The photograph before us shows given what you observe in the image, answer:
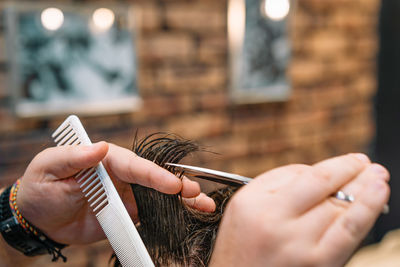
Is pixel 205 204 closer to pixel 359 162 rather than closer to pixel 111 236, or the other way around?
pixel 111 236

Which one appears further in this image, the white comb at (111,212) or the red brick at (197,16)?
the red brick at (197,16)

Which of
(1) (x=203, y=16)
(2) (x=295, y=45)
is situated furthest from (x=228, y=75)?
(2) (x=295, y=45)

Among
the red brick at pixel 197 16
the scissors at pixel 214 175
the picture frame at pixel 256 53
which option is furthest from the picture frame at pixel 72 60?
the scissors at pixel 214 175

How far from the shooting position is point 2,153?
164cm

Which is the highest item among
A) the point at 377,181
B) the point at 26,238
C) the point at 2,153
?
the point at 377,181

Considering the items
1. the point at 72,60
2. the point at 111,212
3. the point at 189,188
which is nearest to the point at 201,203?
the point at 189,188

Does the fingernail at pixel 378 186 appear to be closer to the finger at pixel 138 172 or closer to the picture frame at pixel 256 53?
the finger at pixel 138 172

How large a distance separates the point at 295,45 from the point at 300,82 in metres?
0.25

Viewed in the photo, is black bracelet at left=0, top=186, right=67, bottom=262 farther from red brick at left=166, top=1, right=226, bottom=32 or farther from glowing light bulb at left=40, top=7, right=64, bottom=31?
red brick at left=166, top=1, right=226, bottom=32

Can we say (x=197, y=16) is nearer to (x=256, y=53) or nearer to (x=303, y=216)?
(x=256, y=53)

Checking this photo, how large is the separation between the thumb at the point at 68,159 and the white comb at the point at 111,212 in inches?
0.7

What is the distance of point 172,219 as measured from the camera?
2.03 feet

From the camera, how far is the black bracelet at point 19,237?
75 cm

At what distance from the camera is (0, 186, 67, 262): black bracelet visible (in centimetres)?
75
